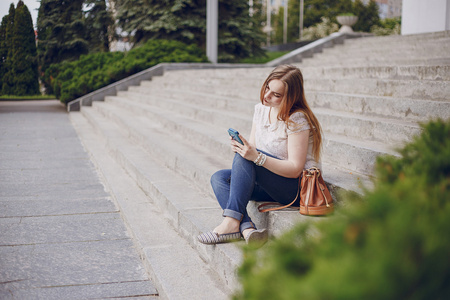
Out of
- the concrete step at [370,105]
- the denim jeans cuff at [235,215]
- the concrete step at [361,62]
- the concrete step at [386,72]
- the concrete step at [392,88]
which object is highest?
the concrete step at [361,62]

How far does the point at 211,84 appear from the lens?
9.49 metres

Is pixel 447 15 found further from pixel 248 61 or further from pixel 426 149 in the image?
pixel 426 149

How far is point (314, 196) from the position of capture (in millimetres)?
2865

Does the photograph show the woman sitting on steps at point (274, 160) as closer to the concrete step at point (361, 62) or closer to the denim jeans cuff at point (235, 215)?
the denim jeans cuff at point (235, 215)

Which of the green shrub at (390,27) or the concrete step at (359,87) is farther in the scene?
the green shrub at (390,27)

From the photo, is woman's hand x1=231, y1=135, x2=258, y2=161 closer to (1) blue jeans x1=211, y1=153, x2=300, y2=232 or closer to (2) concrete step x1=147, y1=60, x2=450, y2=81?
(1) blue jeans x1=211, y1=153, x2=300, y2=232

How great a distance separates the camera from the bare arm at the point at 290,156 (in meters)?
3.00

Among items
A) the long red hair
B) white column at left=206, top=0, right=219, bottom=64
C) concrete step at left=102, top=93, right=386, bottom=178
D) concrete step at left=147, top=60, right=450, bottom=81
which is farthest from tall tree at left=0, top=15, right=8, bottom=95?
the long red hair

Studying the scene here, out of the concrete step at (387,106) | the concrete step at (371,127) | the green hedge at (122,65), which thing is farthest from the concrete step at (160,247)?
the green hedge at (122,65)

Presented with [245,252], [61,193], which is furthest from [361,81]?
[245,252]

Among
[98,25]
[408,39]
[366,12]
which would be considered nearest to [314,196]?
[408,39]

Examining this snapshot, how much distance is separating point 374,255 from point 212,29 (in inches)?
575

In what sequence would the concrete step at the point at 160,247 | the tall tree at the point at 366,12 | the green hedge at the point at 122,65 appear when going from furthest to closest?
the tall tree at the point at 366,12
the green hedge at the point at 122,65
the concrete step at the point at 160,247

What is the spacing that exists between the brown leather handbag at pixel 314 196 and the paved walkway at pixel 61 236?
108 centimetres
